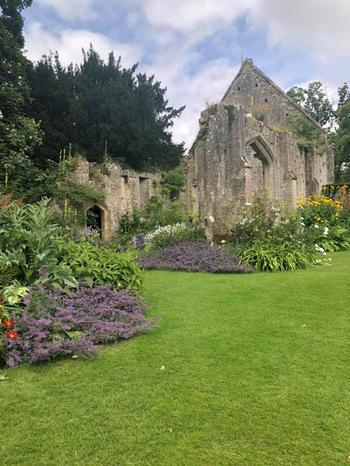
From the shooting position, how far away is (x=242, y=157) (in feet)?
32.6

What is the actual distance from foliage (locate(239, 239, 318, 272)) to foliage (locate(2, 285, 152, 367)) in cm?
364

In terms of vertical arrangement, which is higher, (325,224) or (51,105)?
(51,105)

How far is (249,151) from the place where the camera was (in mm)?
17672

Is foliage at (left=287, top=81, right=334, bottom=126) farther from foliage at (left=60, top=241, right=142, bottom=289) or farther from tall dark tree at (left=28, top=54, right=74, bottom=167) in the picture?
foliage at (left=60, top=241, right=142, bottom=289)

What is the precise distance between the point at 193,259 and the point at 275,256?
183 cm

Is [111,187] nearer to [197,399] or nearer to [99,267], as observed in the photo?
[99,267]

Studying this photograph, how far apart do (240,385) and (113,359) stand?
4.04 feet

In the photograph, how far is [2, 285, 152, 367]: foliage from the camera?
10.9 ft

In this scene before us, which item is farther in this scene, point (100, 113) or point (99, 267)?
point (100, 113)

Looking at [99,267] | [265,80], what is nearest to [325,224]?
[99,267]

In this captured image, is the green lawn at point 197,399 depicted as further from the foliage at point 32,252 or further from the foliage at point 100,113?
the foliage at point 100,113

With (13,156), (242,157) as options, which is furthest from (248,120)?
(13,156)

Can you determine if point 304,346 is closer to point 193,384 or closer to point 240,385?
point 240,385

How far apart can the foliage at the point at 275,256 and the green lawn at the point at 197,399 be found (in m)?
2.97
